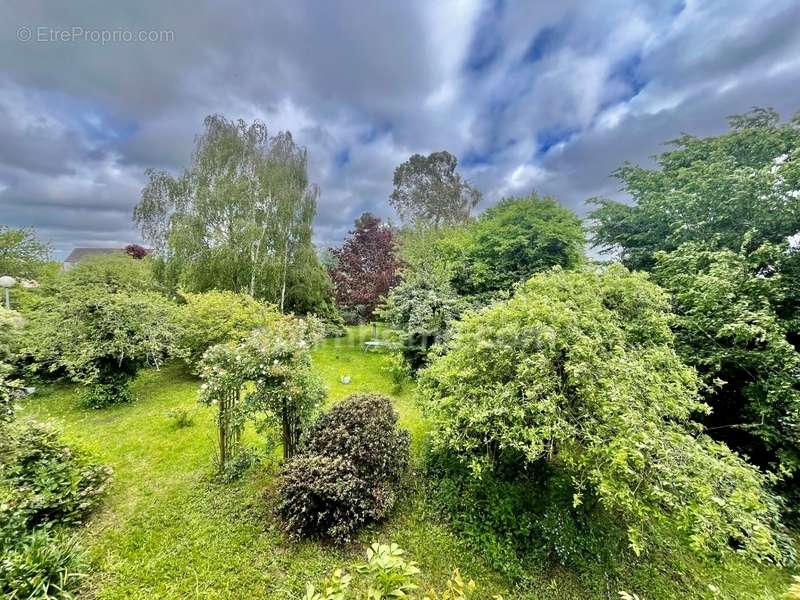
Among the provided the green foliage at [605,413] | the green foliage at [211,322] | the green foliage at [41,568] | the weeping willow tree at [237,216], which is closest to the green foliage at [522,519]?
the green foliage at [605,413]

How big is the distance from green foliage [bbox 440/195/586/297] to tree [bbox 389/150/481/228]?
9.79 m

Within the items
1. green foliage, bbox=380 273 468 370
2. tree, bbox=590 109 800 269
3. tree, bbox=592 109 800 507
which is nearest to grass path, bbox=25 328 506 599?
green foliage, bbox=380 273 468 370

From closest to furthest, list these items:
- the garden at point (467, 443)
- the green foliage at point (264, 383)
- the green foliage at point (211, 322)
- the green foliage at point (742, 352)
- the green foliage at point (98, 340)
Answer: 1. the garden at point (467, 443)
2. the green foliage at point (264, 383)
3. the green foliage at point (742, 352)
4. the green foliage at point (98, 340)
5. the green foliage at point (211, 322)

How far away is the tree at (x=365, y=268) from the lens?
14.8 metres

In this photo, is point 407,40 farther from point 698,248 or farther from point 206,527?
point 206,527

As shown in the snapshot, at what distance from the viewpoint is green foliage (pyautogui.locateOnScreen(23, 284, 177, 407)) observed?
7566 mm

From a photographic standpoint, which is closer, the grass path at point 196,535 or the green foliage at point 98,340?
the grass path at point 196,535

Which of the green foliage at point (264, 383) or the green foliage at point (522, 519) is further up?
the green foliage at point (264, 383)

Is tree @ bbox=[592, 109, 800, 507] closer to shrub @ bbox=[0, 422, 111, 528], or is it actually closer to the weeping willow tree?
shrub @ bbox=[0, 422, 111, 528]

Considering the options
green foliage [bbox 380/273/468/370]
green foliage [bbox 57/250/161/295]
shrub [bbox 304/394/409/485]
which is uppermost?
green foliage [bbox 57/250/161/295]

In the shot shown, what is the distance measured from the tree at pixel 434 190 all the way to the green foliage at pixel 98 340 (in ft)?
54.3

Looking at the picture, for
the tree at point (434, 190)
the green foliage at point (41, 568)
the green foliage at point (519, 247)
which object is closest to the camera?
the green foliage at point (41, 568)

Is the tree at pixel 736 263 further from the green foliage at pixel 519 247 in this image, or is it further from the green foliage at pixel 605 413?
the green foliage at pixel 519 247

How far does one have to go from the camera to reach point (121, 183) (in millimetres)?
14656
